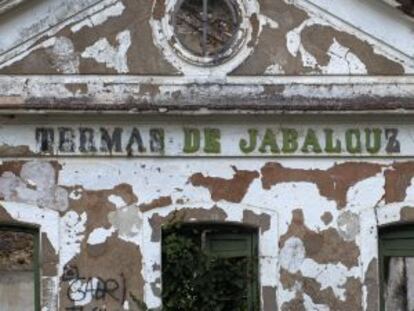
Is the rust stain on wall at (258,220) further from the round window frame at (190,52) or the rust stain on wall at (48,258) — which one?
the rust stain on wall at (48,258)

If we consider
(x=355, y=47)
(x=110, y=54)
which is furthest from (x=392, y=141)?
(x=110, y=54)

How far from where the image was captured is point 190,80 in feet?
37.3

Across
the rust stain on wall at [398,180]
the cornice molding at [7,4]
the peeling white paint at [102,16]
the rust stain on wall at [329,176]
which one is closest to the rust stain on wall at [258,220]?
the rust stain on wall at [329,176]

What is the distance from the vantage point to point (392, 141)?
37.4 feet

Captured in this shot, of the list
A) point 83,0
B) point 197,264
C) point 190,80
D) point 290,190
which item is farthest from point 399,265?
point 83,0

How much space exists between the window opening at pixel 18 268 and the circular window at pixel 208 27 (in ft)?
8.44

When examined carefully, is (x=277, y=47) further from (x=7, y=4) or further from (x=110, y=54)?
(x=7, y=4)

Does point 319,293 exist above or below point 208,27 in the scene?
below

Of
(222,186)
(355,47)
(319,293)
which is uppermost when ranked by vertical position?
(355,47)

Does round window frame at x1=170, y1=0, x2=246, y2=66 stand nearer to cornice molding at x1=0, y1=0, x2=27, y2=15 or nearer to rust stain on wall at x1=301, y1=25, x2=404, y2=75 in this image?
rust stain on wall at x1=301, y1=25, x2=404, y2=75

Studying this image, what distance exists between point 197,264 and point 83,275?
1178mm

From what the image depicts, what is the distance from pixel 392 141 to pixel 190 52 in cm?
233

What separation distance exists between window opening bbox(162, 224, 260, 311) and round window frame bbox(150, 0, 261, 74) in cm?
165

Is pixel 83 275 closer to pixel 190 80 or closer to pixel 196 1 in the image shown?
pixel 190 80
